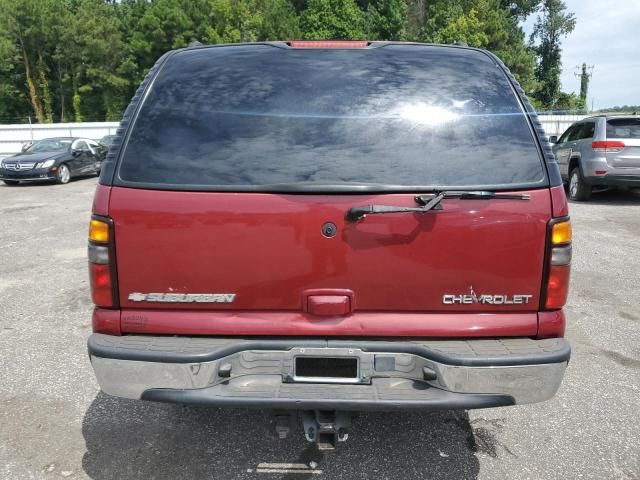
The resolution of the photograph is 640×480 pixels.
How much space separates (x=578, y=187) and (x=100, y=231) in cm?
1096

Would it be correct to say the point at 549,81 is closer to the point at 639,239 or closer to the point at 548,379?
the point at 639,239

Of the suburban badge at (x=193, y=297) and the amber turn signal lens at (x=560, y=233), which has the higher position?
the amber turn signal lens at (x=560, y=233)

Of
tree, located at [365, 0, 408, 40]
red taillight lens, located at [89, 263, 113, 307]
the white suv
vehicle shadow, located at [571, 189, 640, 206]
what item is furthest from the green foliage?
red taillight lens, located at [89, 263, 113, 307]

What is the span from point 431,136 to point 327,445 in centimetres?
140

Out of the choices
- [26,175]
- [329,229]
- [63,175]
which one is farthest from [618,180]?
[26,175]

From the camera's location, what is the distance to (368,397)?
211 cm

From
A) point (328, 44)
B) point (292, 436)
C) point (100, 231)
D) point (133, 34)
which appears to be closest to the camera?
point (100, 231)

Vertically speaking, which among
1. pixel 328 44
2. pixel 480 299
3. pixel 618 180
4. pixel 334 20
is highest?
pixel 334 20

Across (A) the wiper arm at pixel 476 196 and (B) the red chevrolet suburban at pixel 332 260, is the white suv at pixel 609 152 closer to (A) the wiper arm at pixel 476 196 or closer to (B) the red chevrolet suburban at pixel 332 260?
(B) the red chevrolet suburban at pixel 332 260

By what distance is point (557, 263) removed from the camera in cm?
224

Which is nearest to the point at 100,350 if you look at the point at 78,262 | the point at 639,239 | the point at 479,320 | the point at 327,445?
the point at 327,445

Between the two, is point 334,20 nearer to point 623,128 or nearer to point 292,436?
point 623,128

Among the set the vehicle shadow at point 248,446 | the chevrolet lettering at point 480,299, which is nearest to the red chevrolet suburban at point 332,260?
the chevrolet lettering at point 480,299

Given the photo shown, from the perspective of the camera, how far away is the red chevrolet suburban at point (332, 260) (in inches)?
84.7
